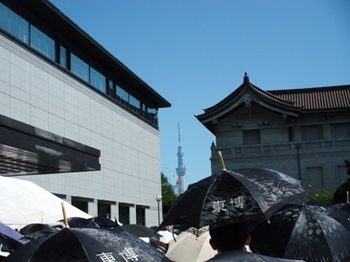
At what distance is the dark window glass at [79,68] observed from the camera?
31.6 meters

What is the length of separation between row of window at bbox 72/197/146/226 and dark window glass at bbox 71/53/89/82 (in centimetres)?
730

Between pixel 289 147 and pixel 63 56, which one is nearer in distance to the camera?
pixel 63 56

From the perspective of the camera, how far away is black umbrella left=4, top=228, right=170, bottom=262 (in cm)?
386


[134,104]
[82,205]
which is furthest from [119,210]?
[134,104]

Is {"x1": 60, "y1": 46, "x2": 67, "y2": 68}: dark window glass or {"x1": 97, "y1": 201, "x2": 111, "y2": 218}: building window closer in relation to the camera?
{"x1": 60, "y1": 46, "x2": 67, "y2": 68}: dark window glass

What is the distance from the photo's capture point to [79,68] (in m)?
32.4

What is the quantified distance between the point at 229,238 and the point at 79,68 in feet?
97.9

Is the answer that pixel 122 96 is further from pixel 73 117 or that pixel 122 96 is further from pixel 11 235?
pixel 11 235

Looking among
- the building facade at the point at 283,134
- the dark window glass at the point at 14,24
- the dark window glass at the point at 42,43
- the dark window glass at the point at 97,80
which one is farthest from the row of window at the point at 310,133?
the dark window glass at the point at 14,24

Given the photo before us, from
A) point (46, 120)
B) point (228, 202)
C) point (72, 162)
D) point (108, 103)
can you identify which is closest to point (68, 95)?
point (46, 120)

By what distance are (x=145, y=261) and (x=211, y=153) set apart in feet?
118

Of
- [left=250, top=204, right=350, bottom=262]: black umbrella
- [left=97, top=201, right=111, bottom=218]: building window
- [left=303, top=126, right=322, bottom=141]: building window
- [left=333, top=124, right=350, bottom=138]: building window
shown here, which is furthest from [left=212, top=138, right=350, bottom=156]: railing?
[left=250, top=204, right=350, bottom=262]: black umbrella

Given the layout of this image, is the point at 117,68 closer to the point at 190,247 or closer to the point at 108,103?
the point at 108,103

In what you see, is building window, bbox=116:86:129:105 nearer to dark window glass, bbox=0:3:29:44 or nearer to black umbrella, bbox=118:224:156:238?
dark window glass, bbox=0:3:29:44
